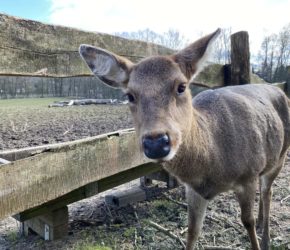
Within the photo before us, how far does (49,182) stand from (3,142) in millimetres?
4329

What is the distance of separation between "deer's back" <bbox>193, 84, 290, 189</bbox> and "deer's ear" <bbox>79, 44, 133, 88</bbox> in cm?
80

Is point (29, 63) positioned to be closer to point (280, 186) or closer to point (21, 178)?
point (21, 178)

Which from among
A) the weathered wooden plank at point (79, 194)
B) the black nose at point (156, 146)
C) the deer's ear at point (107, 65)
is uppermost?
the deer's ear at point (107, 65)

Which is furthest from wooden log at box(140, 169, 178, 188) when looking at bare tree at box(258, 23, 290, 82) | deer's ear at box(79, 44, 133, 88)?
bare tree at box(258, 23, 290, 82)

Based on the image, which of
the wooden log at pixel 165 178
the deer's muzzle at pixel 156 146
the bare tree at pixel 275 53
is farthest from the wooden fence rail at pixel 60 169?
the bare tree at pixel 275 53

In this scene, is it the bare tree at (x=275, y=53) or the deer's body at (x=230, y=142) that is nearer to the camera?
the deer's body at (x=230, y=142)

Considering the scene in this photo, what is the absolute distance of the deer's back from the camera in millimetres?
3100

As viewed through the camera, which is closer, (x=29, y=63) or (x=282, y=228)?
(x=29, y=63)

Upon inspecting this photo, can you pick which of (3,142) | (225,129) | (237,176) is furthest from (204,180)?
(3,142)

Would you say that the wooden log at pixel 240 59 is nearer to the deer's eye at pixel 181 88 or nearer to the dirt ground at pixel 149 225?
the dirt ground at pixel 149 225

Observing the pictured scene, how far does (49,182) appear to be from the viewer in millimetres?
2668

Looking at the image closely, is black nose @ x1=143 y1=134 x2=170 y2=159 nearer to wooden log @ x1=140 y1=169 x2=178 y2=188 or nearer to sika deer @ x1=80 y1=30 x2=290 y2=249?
sika deer @ x1=80 y1=30 x2=290 y2=249

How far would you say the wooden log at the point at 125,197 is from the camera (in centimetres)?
446

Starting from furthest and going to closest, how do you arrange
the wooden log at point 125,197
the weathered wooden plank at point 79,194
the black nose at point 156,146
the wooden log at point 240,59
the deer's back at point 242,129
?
1. the wooden log at point 240,59
2. the wooden log at point 125,197
3. the weathered wooden plank at point 79,194
4. the deer's back at point 242,129
5. the black nose at point 156,146
